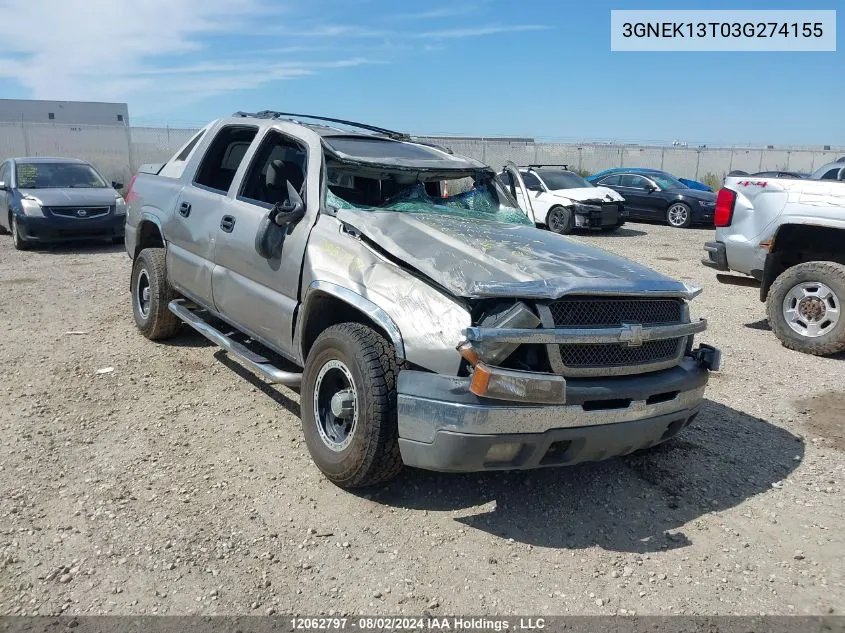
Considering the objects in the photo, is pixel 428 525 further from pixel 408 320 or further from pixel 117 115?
pixel 117 115

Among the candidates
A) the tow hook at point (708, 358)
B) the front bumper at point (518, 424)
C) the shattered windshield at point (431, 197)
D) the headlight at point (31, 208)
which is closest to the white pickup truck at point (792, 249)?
the shattered windshield at point (431, 197)

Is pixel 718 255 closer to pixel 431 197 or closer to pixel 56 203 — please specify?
pixel 431 197

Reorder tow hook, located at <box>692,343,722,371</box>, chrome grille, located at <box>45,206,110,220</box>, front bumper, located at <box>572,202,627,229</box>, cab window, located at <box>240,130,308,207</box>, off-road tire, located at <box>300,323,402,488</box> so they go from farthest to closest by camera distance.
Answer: front bumper, located at <box>572,202,627,229</box>
chrome grille, located at <box>45,206,110,220</box>
cab window, located at <box>240,130,308,207</box>
tow hook, located at <box>692,343,722,371</box>
off-road tire, located at <box>300,323,402,488</box>

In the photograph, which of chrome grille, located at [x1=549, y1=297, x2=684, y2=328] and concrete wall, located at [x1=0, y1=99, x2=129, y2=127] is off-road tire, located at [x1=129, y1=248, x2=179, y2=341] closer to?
chrome grille, located at [x1=549, y1=297, x2=684, y2=328]

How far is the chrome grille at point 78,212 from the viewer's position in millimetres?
11512

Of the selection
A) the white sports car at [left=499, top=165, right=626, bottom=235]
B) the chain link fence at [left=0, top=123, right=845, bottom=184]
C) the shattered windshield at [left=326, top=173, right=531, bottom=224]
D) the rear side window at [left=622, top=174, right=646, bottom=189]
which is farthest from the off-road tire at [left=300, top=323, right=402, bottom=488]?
the chain link fence at [left=0, top=123, right=845, bottom=184]

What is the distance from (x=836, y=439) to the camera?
15.1 ft

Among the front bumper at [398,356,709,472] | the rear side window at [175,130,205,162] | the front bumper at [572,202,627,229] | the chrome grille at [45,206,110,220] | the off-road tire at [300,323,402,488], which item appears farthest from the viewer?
the front bumper at [572,202,627,229]

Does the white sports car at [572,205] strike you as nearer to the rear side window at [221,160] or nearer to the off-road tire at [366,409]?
the rear side window at [221,160]

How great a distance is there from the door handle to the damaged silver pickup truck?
0.02 m

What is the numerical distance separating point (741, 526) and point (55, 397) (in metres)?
4.52

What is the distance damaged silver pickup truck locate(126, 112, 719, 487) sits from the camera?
10.1 ft

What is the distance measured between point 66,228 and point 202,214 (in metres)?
7.76

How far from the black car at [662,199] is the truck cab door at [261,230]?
14104 mm
